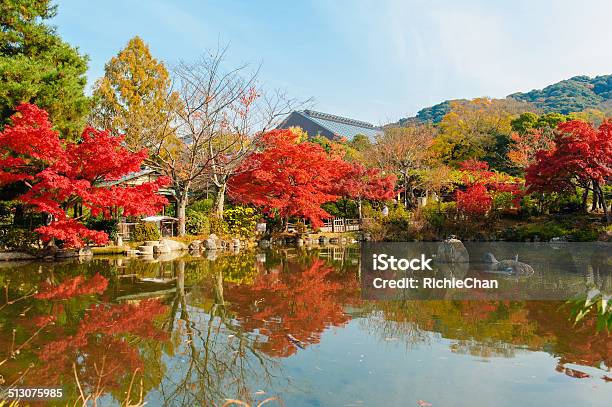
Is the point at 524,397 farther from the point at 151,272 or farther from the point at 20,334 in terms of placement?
the point at 151,272

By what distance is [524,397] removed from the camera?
3.62 meters

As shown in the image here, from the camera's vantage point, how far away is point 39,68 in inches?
506

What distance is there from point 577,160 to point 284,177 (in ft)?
31.7

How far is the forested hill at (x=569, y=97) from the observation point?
44.7 metres

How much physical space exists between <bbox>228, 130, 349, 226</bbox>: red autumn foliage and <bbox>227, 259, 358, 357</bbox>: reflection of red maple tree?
753 centimetres

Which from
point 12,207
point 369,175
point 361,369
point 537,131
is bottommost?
point 361,369

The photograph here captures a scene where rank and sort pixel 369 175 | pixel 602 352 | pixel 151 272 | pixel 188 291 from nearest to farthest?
1. pixel 602 352
2. pixel 188 291
3. pixel 151 272
4. pixel 369 175

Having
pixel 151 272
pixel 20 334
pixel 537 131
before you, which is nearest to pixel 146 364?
pixel 20 334

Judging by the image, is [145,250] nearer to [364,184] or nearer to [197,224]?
Result: [197,224]

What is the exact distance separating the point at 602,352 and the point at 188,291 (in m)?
6.05

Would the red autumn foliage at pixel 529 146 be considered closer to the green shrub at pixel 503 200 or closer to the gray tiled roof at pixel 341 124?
the green shrub at pixel 503 200

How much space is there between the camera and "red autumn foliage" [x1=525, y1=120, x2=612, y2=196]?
12977 mm

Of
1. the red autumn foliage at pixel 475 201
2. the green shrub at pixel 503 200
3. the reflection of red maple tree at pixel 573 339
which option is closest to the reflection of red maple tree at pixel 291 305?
the reflection of red maple tree at pixel 573 339

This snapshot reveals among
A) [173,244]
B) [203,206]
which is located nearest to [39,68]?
[173,244]
